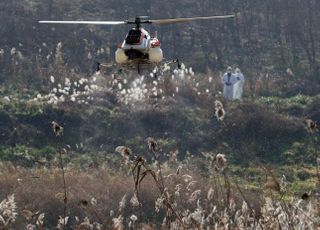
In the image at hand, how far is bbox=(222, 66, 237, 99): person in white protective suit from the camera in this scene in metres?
20.2

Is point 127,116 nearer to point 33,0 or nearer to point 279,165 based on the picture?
point 279,165

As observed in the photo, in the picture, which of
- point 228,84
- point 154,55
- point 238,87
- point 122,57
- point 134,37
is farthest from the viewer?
point 238,87

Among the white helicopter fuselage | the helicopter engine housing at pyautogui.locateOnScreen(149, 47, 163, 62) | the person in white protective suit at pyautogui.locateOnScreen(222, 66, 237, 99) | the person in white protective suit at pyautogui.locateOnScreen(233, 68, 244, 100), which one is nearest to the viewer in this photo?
the white helicopter fuselage

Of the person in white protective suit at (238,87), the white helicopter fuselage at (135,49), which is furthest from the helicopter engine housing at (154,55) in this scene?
the person in white protective suit at (238,87)

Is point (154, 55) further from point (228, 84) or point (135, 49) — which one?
point (228, 84)

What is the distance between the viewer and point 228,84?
2033cm

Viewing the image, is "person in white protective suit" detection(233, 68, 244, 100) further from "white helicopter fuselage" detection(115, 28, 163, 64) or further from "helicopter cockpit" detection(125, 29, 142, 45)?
"helicopter cockpit" detection(125, 29, 142, 45)

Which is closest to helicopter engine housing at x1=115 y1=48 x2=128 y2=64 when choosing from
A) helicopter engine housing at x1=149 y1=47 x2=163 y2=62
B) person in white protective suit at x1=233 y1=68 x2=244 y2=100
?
helicopter engine housing at x1=149 y1=47 x2=163 y2=62

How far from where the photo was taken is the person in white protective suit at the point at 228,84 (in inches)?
797

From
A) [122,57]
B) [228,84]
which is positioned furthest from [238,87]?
[122,57]

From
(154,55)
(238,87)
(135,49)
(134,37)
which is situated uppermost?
(134,37)

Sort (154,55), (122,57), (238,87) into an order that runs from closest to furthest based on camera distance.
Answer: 1. (122,57)
2. (154,55)
3. (238,87)

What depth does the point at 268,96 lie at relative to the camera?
2119cm

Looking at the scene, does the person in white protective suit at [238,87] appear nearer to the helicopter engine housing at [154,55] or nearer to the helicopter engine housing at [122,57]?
the helicopter engine housing at [154,55]
